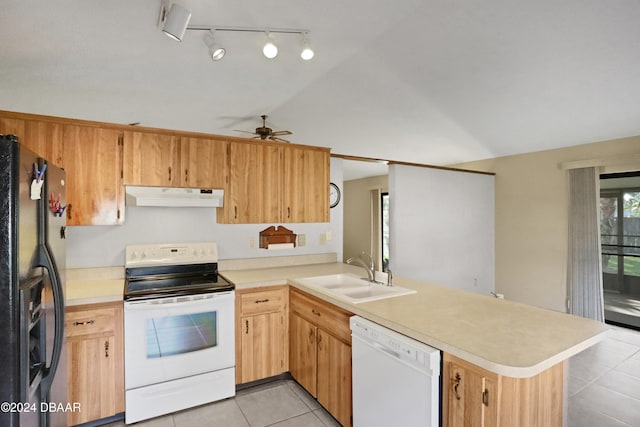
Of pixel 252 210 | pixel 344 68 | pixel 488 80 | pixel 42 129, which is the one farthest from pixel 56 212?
pixel 488 80

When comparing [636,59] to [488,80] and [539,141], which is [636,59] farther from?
[539,141]

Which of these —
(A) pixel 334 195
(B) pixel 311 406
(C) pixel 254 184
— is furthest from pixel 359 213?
(B) pixel 311 406

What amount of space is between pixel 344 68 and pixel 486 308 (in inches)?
100

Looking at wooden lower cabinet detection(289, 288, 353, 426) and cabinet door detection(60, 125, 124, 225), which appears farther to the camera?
cabinet door detection(60, 125, 124, 225)

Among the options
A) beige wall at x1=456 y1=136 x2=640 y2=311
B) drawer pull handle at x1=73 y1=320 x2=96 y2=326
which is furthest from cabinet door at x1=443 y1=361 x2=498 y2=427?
beige wall at x1=456 y1=136 x2=640 y2=311

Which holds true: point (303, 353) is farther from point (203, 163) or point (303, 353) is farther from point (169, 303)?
point (203, 163)

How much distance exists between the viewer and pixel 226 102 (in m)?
3.66

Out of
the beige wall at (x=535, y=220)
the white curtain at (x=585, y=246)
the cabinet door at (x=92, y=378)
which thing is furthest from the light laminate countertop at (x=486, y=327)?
the beige wall at (x=535, y=220)

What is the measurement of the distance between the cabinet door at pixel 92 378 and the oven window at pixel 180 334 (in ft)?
0.83

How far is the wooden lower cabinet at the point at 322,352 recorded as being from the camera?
2.04m

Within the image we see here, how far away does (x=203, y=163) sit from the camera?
2820 millimetres

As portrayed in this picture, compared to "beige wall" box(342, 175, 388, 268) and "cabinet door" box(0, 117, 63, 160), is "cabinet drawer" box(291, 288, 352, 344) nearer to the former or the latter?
"cabinet door" box(0, 117, 63, 160)

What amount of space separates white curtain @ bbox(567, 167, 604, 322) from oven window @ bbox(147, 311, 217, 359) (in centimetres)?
459

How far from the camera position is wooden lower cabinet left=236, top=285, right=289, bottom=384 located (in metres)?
2.59
